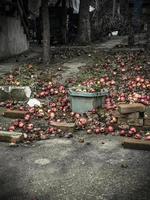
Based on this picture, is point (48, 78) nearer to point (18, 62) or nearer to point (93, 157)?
point (18, 62)

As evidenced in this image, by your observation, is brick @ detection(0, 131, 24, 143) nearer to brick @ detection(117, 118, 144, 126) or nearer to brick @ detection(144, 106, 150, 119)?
brick @ detection(117, 118, 144, 126)

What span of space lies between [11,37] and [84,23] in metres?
4.42

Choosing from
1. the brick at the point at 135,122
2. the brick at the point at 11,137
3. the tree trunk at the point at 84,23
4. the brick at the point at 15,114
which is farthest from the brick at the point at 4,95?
the tree trunk at the point at 84,23

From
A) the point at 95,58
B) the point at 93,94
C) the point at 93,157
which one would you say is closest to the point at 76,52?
the point at 95,58

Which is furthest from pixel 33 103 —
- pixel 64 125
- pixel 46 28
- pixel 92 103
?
pixel 46 28

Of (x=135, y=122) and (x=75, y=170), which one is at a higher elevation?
(x=135, y=122)

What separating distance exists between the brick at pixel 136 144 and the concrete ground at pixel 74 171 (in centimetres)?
10

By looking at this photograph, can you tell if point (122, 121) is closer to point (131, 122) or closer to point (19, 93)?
point (131, 122)

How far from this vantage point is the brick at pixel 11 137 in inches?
289

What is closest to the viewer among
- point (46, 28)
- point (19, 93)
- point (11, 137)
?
point (11, 137)

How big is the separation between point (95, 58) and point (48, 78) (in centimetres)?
320

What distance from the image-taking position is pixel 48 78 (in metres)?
11.8

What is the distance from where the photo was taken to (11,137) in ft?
24.2

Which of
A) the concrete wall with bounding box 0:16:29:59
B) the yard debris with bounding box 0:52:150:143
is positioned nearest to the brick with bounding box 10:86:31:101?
the yard debris with bounding box 0:52:150:143
